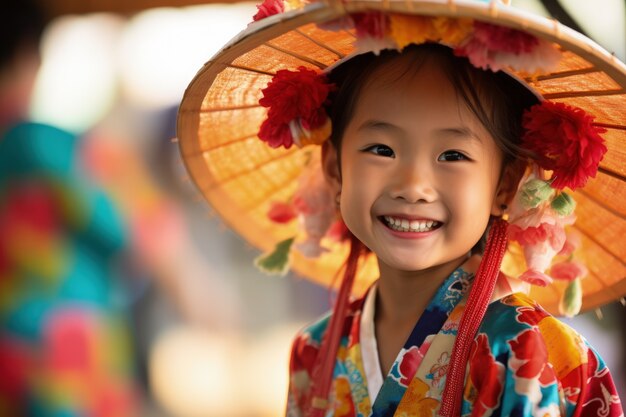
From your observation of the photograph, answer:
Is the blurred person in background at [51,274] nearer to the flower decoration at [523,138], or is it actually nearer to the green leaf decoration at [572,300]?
the flower decoration at [523,138]

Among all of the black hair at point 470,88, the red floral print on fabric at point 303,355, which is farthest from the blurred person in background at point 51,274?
the black hair at point 470,88

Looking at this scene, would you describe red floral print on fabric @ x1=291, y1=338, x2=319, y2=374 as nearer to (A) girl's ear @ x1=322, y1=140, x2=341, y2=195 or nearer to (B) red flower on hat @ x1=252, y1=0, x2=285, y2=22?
(A) girl's ear @ x1=322, y1=140, x2=341, y2=195

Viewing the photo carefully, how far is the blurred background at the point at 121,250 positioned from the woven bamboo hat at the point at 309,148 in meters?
1.34

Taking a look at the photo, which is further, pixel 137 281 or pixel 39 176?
pixel 137 281

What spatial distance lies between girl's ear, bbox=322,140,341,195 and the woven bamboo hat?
0.58 ft

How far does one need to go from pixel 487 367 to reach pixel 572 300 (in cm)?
46

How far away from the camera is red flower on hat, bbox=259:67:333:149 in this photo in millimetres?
1726

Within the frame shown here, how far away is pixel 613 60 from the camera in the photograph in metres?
1.33

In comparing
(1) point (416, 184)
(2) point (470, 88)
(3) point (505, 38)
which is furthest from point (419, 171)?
(3) point (505, 38)

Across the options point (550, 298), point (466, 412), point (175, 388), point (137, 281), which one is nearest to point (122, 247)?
point (137, 281)

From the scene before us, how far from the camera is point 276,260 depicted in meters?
2.07

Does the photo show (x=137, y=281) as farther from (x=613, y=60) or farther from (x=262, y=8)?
(x=613, y=60)

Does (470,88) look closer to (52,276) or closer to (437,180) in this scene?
(437,180)

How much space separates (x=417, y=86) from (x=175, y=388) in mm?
2504
